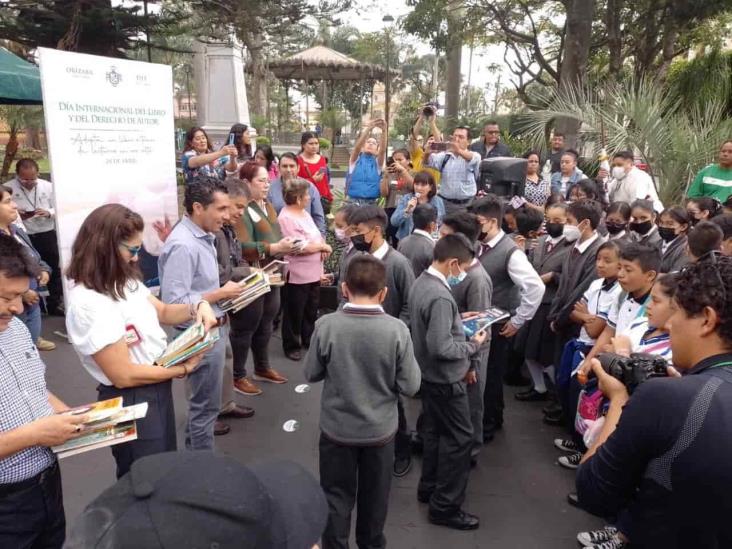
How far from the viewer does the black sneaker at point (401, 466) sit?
10.6ft

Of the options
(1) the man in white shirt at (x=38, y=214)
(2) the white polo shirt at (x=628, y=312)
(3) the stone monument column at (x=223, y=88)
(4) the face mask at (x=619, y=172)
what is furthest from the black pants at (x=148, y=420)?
(3) the stone monument column at (x=223, y=88)

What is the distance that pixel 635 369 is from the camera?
1.56 metres

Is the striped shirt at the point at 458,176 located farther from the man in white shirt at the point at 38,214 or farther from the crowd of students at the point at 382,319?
the man in white shirt at the point at 38,214

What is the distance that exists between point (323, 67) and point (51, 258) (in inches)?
619

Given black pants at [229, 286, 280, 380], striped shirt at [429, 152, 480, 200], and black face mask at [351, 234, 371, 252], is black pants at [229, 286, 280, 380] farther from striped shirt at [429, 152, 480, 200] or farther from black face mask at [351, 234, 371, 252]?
striped shirt at [429, 152, 480, 200]

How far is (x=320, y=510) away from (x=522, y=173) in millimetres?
4979

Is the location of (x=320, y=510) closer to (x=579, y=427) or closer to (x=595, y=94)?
(x=579, y=427)

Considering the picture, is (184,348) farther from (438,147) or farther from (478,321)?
(438,147)

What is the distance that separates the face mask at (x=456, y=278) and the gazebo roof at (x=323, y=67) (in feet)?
59.3

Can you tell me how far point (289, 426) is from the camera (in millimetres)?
3781

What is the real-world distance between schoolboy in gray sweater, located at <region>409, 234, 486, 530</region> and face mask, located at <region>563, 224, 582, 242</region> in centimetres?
142

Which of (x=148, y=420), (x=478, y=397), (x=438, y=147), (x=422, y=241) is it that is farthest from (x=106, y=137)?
(x=438, y=147)

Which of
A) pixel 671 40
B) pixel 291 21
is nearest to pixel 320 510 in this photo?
pixel 291 21

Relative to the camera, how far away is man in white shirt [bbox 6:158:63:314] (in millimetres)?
5449
